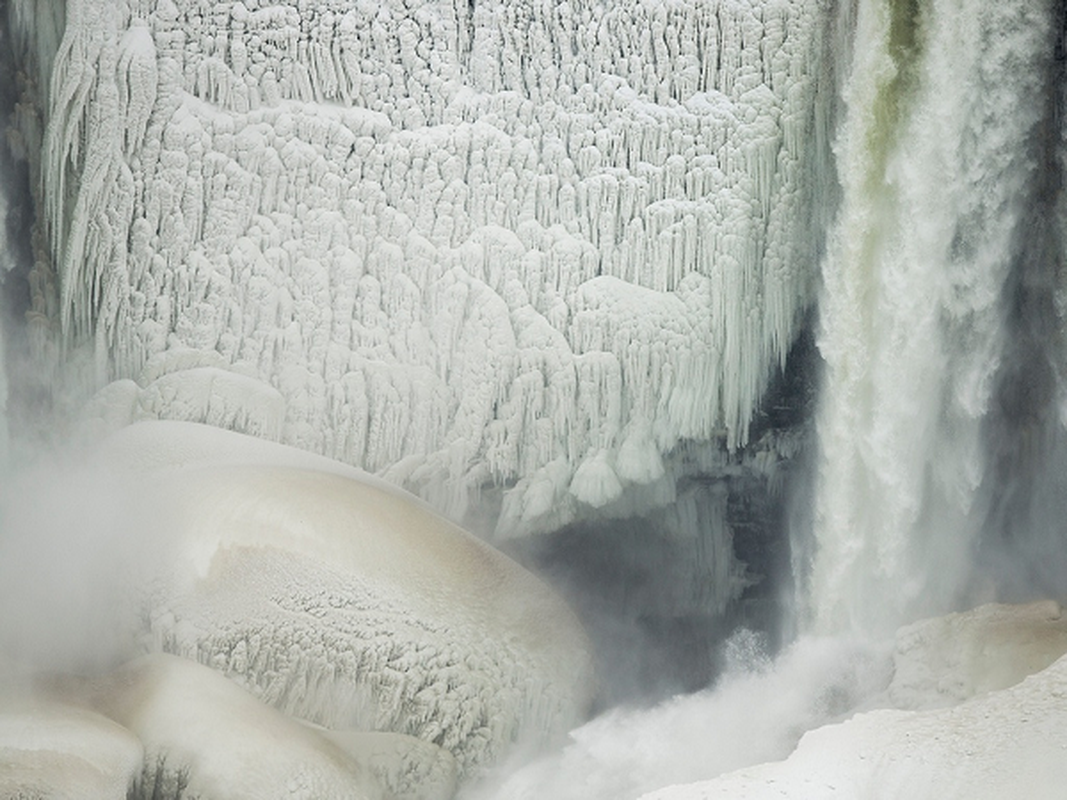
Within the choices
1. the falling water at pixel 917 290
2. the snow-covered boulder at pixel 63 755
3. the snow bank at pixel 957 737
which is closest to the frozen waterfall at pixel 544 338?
the falling water at pixel 917 290

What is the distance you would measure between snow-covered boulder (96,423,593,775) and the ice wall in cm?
17

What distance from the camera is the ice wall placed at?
316 cm

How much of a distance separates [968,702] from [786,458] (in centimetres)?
83

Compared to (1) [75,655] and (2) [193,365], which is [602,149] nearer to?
(2) [193,365]

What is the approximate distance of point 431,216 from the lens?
319 cm

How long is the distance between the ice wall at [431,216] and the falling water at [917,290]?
0.48 ft

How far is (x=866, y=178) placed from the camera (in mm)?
3141

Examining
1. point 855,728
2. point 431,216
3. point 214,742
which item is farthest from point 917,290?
point 214,742

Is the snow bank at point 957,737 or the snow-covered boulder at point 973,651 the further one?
the snow-covered boulder at point 973,651

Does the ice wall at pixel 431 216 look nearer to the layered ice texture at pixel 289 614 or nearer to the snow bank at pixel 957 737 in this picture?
the layered ice texture at pixel 289 614

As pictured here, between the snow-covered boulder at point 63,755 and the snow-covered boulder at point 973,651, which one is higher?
the snow-covered boulder at point 973,651

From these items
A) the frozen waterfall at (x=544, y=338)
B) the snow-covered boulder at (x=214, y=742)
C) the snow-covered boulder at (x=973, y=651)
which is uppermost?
the frozen waterfall at (x=544, y=338)

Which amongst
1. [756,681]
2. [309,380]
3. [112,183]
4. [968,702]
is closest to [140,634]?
[309,380]

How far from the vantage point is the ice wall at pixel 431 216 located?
10.4ft
